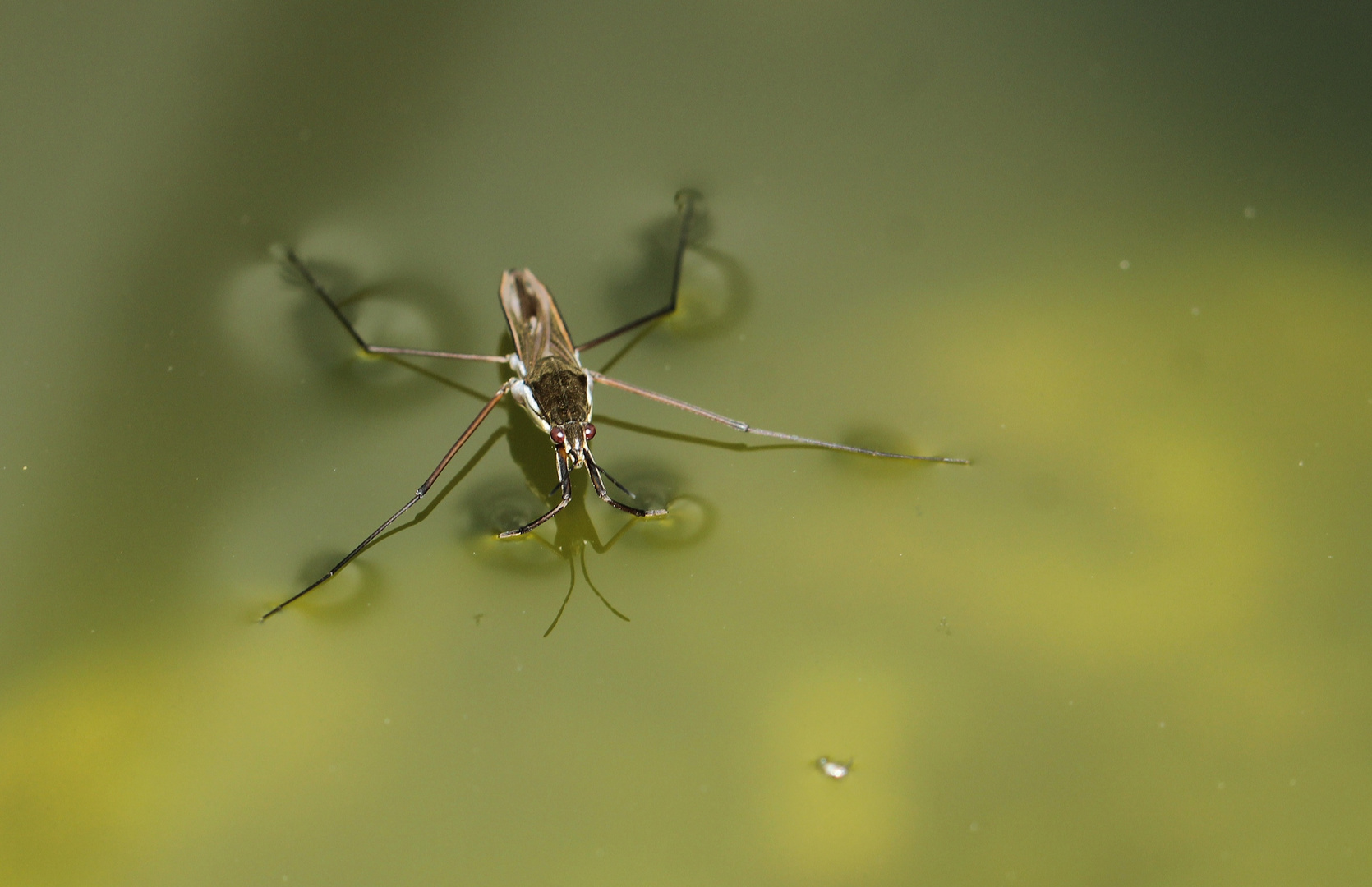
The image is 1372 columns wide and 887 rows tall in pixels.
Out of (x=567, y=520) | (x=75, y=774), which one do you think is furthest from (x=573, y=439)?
(x=75, y=774)

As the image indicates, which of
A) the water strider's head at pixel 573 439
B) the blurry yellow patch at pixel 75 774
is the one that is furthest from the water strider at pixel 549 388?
the blurry yellow patch at pixel 75 774

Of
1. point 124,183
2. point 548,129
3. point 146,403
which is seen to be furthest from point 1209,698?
point 124,183

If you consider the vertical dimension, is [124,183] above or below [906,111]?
below

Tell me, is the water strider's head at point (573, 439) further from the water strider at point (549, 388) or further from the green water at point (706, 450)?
the green water at point (706, 450)

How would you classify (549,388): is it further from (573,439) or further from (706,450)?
(706,450)

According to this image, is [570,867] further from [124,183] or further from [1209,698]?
[124,183]

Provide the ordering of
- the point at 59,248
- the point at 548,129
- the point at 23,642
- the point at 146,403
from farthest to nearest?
1. the point at 548,129
2. the point at 59,248
3. the point at 146,403
4. the point at 23,642

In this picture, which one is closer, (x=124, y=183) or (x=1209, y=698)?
(x=1209, y=698)
